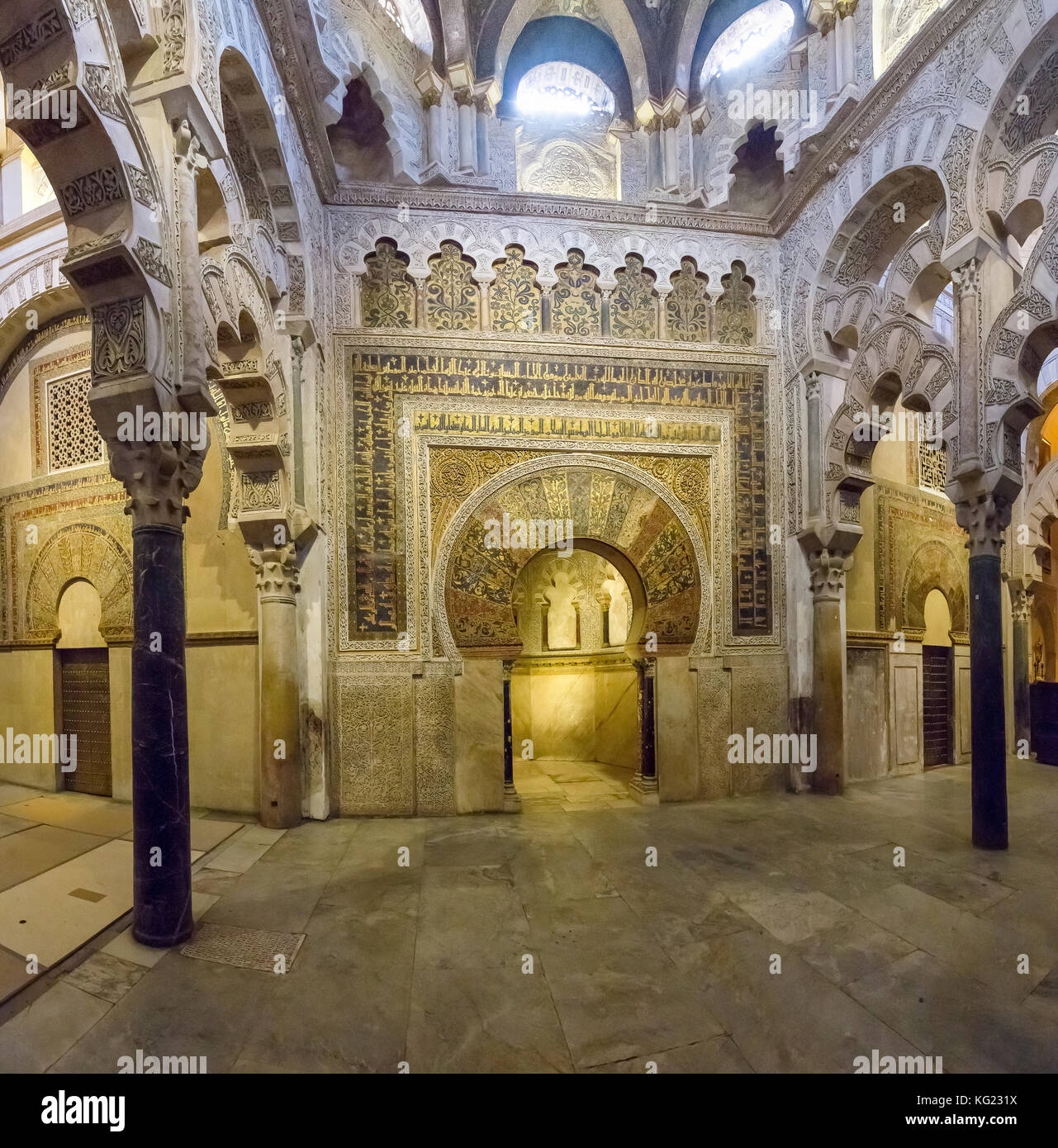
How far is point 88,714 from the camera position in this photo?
6.92 meters

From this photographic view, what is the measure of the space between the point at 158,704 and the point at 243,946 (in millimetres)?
1406

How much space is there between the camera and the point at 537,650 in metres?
9.76

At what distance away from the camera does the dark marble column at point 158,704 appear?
129 inches

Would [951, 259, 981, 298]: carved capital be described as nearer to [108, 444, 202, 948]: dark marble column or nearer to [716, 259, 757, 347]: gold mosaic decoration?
[716, 259, 757, 347]: gold mosaic decoration

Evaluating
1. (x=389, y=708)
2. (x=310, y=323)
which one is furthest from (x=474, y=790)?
(x=310, y=323)

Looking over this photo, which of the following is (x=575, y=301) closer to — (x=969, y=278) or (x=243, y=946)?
(x=969, y=278)

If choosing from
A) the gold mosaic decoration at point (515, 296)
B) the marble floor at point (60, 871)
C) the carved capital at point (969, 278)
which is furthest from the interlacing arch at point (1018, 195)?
the marble floor at point (60, 871)

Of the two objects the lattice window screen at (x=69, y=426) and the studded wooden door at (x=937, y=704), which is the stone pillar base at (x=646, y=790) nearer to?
the studded wooden door at (x=937, y=704)

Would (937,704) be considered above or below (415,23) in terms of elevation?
below

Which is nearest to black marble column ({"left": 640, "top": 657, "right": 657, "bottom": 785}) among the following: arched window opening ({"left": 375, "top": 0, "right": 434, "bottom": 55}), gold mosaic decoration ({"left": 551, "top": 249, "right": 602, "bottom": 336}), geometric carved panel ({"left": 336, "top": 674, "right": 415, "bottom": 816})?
geometric carved panel ({"left": 336, "top": 674, "right": 415, "bottom": 816})

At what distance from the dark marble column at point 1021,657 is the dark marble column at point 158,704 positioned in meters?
11.1

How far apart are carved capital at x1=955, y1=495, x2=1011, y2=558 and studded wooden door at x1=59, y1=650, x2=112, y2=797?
27.8ft

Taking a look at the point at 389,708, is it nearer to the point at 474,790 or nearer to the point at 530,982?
the point at 474,790

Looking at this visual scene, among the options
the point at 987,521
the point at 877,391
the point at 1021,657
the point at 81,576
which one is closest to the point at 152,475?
the point at 81,576
